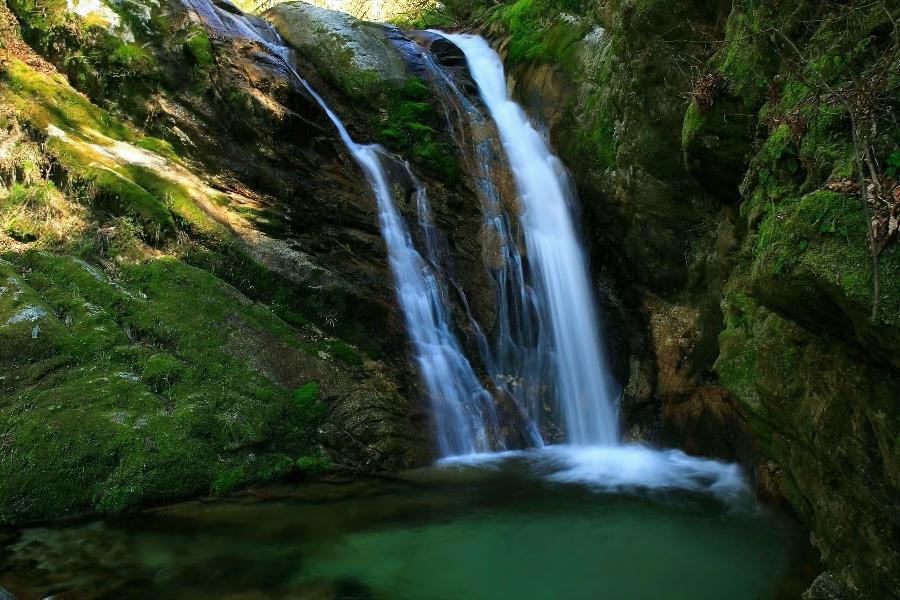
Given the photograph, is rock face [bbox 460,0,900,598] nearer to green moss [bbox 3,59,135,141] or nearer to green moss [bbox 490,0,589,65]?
green moss [bbox 490,0,589,65]

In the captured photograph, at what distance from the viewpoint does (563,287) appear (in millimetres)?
10375

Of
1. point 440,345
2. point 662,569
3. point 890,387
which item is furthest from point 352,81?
point 890,387

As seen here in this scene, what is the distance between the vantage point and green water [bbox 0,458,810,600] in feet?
15.5

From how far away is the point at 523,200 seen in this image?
1132 centimetres

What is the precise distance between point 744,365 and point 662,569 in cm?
192

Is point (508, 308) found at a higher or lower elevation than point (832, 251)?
lower

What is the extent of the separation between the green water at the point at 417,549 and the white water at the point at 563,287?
2.55 metres

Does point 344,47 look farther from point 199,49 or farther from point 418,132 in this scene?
point 199,49

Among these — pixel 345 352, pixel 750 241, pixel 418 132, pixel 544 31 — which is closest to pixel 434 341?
pixel 345 352

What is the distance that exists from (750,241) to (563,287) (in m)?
5.53

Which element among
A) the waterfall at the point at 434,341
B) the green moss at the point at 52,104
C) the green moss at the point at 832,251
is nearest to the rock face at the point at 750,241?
the green moss at the point at 832,251

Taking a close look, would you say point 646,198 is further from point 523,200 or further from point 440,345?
point 440,345

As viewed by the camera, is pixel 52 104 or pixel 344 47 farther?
pixel 344 47

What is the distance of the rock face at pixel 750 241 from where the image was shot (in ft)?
10.4
